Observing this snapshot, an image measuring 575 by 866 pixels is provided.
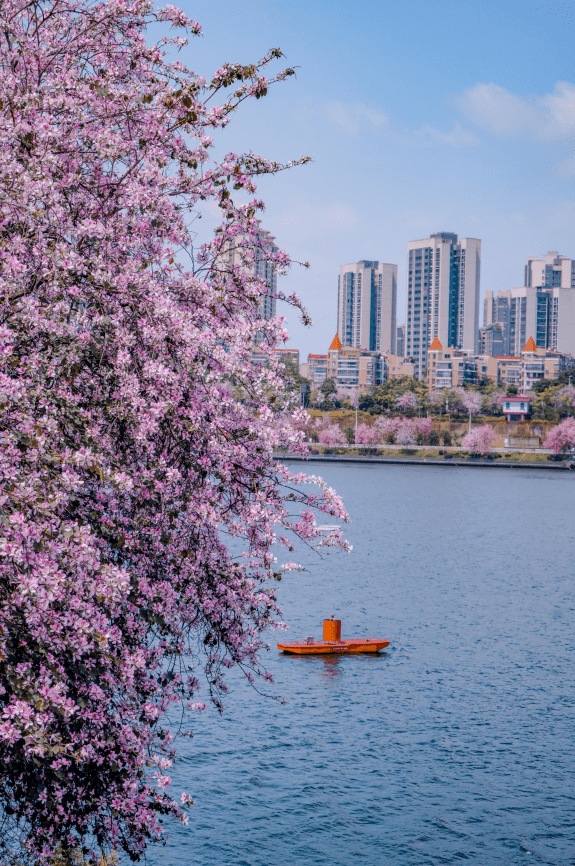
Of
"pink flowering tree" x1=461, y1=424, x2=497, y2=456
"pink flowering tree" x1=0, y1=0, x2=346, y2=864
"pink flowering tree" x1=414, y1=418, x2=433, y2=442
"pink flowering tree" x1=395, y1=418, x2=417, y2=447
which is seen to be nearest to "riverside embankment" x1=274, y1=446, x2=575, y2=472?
"pink flowering tree" x1=461, y1=424, x2=497, y2=456

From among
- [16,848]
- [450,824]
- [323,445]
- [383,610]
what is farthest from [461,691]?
[323,445]

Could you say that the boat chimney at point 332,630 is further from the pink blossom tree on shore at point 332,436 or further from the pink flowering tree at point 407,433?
the pink flowering tree at point 407,433

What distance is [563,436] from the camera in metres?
181

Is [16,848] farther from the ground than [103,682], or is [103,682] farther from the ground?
[103,682]

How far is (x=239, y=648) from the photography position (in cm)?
1135

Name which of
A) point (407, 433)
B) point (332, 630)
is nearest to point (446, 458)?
point (407, 433)

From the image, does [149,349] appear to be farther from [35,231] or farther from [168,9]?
[168,9]

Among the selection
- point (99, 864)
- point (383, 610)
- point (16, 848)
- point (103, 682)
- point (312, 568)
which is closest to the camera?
point (103, 682)

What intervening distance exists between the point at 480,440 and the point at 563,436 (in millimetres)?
17158

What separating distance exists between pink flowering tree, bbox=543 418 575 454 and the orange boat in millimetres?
146779

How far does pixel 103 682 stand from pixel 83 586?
1560mm

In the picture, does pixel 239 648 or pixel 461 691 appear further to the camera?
pixel 461 691

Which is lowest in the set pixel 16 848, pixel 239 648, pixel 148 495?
→ pixel 16 848

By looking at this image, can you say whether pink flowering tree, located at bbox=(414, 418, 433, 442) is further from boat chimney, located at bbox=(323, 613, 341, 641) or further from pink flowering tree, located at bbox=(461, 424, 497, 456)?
boat chimney, located at bbox=(323, 613, 341, 641)
